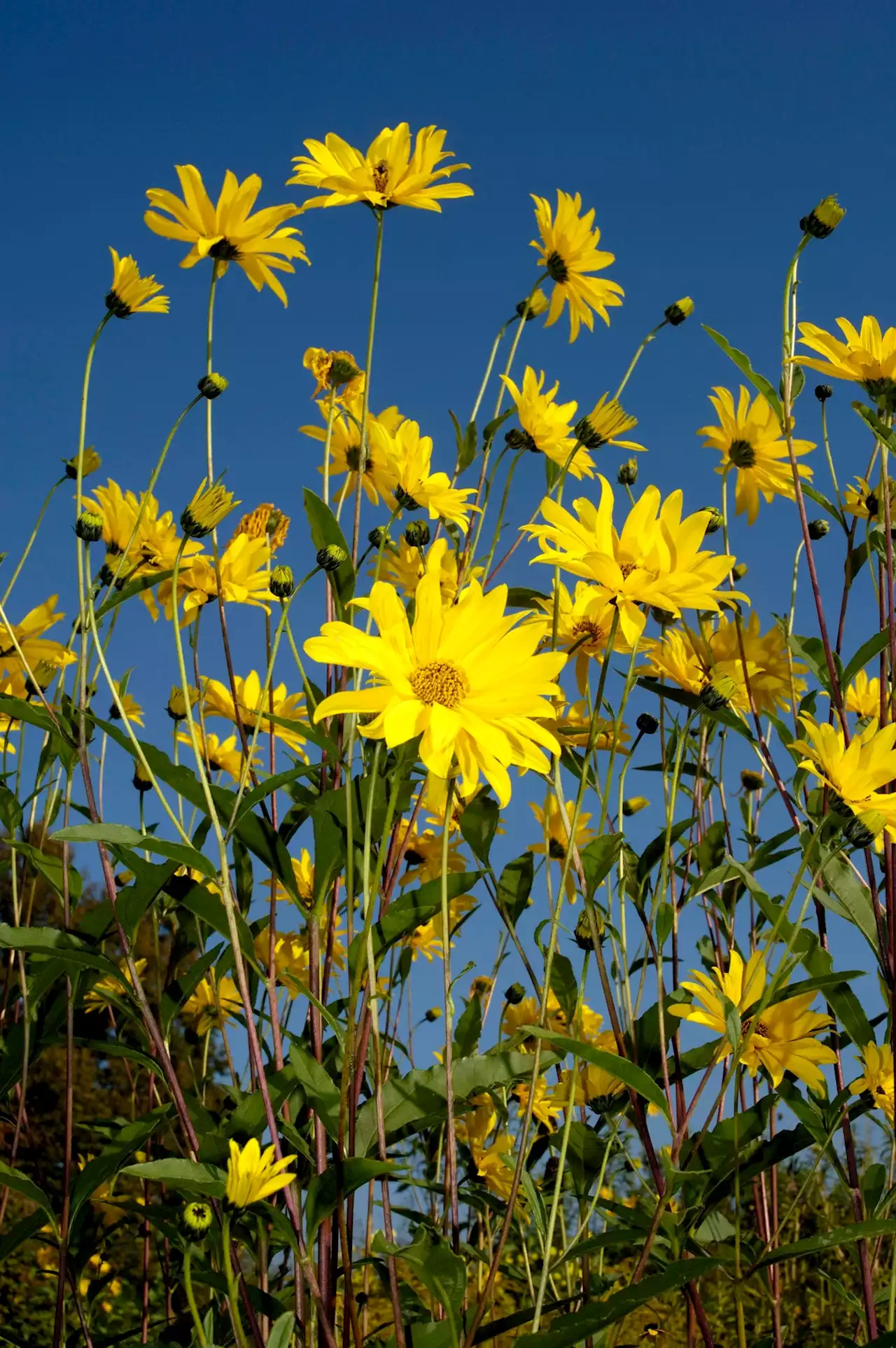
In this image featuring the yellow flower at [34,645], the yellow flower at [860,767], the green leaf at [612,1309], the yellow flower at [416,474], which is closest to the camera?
the green leaf at [612,1309]

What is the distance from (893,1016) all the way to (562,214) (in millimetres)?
1343

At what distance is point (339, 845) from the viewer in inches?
48.6

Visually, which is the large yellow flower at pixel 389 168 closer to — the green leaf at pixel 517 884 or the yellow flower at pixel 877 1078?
the green leaf at pixel 517 884

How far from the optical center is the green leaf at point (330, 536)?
1361mm

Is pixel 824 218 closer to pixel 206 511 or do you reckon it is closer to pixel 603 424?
pixel 603 424

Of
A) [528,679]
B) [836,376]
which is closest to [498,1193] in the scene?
[528,679]

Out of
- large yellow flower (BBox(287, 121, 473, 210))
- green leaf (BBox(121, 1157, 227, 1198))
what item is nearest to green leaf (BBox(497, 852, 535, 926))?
green leaf (BBox(121, 1157, 227, 1198))

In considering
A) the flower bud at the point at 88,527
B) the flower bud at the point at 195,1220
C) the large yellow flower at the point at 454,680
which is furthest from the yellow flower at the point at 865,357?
the flower bud at the point at 195,1220

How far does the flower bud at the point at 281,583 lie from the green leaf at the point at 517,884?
0.47 meters

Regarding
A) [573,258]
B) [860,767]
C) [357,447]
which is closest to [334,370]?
[357,447]

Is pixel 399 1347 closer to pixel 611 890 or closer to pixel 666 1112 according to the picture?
pixel 666 1112

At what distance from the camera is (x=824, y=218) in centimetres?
173

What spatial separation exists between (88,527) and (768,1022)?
107 cm

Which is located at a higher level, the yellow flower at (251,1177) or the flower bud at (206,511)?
the flower bud at (206,511)
